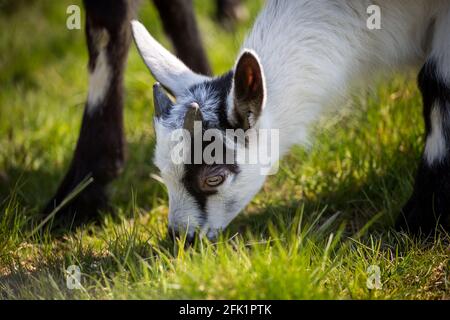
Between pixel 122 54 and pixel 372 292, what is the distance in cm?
234

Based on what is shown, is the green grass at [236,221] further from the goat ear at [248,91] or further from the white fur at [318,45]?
the goat ear at [248,91]

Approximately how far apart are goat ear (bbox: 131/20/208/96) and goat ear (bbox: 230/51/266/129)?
43cm

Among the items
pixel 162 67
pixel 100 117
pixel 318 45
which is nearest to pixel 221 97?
pixel 162 67

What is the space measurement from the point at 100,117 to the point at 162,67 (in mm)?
808

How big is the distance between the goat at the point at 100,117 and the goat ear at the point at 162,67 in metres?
0.51

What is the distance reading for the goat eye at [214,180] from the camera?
361 cm

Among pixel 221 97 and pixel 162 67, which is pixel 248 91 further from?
pixel 162 67

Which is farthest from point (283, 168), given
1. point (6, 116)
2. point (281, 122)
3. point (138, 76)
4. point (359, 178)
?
point (6, 116)

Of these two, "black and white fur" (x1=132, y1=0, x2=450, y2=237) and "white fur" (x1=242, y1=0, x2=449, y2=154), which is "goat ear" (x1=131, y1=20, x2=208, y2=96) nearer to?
"black and white fur" (x1=132, y1=0, x2=450, y2=237)

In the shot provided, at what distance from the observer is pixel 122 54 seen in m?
4.51

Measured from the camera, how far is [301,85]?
389 centimetres

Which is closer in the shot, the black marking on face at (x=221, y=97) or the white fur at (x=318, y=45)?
the black marking on face at (x=221, y=97)

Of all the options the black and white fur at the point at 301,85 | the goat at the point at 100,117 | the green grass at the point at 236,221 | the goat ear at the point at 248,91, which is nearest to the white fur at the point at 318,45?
the black and white fur at the point at 301,85

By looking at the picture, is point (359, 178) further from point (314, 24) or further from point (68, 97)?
point (68, 97)
